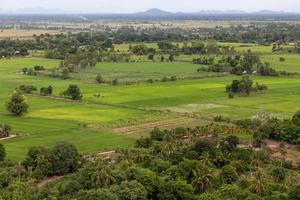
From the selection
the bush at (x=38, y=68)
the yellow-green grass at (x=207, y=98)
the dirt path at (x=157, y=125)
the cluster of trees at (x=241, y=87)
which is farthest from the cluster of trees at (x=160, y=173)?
the bush at (x=38, y=68)

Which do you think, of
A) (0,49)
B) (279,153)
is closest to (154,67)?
(0,49)

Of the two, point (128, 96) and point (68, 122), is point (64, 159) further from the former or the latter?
point (128, 96)

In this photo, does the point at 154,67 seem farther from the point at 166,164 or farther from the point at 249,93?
the point at 166,164

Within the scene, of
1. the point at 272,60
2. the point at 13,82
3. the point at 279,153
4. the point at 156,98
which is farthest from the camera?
the point at 272,60

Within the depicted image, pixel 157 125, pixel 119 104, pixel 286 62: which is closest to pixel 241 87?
pixel 119 104

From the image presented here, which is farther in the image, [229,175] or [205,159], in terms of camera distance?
[205,159]
